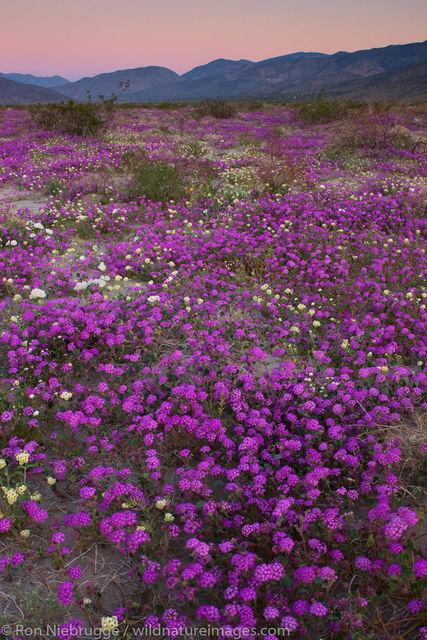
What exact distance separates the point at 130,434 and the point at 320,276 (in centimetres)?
381

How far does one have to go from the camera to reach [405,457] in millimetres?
3070

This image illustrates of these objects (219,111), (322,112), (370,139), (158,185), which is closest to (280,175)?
(158,185)

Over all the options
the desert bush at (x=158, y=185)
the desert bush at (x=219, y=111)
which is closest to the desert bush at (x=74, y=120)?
the desert bush at (x=158, y=185)

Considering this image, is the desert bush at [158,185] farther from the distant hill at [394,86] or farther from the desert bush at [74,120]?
the distant hill at [394,86]

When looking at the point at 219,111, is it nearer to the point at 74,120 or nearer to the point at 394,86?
the point at 74,120

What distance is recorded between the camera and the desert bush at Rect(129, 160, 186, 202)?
393 inches

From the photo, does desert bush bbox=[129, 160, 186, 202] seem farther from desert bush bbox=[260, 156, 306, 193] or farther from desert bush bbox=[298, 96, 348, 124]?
desert bush bbox=[298, 96, 348, 124]

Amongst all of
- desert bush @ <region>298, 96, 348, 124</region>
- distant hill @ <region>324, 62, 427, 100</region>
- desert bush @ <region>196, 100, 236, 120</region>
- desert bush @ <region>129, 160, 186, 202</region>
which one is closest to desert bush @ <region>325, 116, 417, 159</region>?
desert bush @ <region>298, 96, 348, 124</region>

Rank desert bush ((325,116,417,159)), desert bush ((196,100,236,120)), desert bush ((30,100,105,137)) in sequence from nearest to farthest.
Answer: desert bush ((325,116,417,159)) → desert bush ((30,100,105,137)) → desert bush ((196,100,236,120))

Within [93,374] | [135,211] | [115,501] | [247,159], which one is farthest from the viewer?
[247,159]

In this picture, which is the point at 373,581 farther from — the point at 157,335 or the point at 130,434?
the point at 157,335

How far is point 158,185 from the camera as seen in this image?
10.1 m

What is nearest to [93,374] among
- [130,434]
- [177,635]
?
[130,434]

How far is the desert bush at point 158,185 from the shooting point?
9992mm
